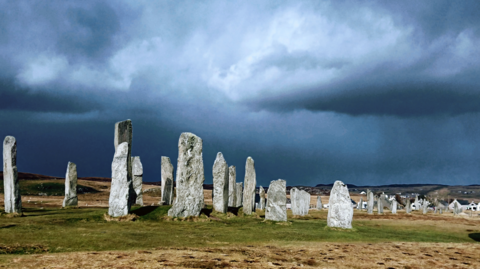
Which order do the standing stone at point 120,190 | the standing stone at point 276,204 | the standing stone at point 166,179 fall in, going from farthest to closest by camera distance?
the standing stone at point 166,179, the standing stone at point 276,204, the standing stone at point 120,190

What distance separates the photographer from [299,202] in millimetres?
31203

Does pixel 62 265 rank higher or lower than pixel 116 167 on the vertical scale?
lower

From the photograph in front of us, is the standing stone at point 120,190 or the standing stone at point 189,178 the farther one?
the standing stone at point 189,178

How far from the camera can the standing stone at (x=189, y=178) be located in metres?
21.0

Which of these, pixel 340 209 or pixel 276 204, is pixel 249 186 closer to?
pixel 276 204

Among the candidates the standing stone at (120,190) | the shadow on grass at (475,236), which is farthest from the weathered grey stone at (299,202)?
the standing stone at (120,190)

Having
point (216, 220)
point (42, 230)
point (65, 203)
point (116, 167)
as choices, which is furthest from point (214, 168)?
point (65, 203)

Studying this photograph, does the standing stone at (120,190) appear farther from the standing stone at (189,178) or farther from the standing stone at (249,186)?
the standing stone at (249,186)

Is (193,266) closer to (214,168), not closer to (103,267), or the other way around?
(103,267)

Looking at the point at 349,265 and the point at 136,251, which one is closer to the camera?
the point at 349,265

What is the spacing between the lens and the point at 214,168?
24641mm

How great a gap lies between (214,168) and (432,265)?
1546 cm

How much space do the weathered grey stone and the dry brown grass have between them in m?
15.8

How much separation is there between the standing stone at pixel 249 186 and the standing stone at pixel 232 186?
3358 millimetres
